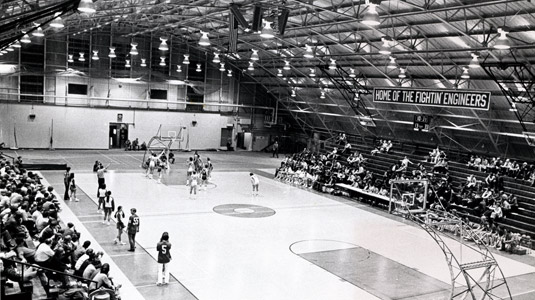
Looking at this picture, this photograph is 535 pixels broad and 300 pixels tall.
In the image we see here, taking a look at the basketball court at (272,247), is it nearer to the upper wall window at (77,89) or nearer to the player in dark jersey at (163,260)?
the player in dark jersey at (163,260)

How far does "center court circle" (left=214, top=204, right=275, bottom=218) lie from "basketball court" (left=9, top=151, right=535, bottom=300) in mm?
52

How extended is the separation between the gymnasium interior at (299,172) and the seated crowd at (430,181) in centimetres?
14

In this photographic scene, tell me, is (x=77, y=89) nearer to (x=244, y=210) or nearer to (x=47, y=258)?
(x=244, y=210)

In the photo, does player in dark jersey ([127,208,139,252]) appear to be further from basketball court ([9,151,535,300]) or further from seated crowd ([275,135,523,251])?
seated crowd ([275,135,523,251])

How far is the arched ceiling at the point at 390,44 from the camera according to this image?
77.9ft

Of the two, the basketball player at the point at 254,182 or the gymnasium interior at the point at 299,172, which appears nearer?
the gymnasium interior at the point at 299,172

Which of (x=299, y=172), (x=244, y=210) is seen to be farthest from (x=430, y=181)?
(x=244, y=210)

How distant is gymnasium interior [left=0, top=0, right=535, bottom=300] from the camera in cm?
1458

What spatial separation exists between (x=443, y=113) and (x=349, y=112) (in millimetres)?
11867

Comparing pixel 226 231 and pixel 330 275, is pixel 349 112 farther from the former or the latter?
pixel 330 275

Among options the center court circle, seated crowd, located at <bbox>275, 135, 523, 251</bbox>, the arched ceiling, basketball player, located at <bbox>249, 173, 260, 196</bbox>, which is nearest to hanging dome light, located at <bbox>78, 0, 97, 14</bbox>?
the arched ceiling

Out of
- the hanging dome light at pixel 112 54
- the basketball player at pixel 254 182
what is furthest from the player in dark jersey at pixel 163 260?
the hanging dome light at pixel 112 54

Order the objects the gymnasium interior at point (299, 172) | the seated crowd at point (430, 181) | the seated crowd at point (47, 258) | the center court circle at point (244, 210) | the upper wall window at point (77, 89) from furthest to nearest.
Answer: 1. the upper wall window at point (77, 89)
2. the center court circle at point (244, 210)
3. the seated crowd at point (430, 181)
4. the gymnasium interior at point (299, 172)
5. the seated crowd at point (47, 258)

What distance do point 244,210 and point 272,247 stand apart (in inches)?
255
